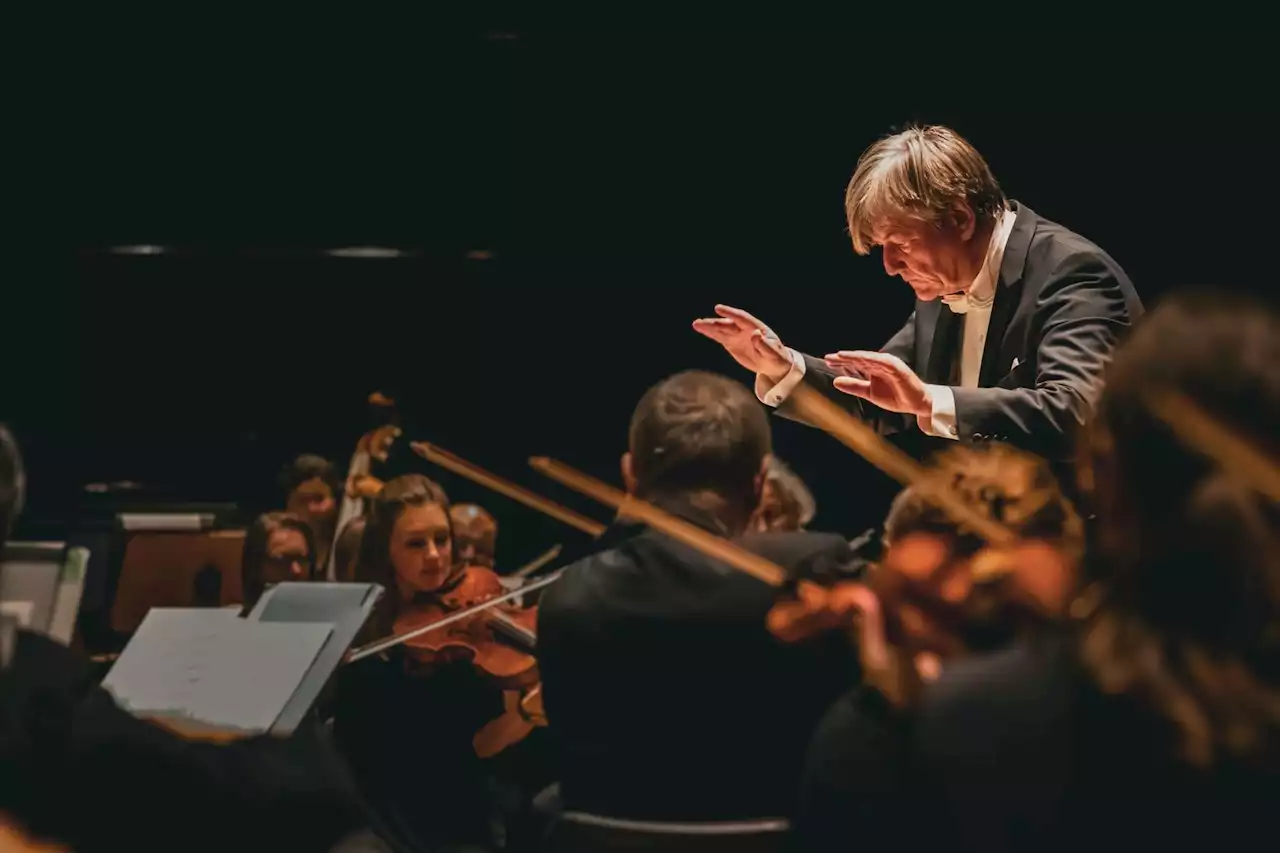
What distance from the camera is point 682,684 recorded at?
1892 millimetres

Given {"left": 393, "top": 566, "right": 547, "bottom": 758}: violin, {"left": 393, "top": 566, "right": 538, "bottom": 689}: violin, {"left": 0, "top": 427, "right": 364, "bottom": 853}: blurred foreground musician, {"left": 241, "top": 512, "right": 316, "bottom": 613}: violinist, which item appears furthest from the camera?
{"left": 241, "top": 512, "right": 316, "bottom": 613}: violinist

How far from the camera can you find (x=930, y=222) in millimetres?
2344

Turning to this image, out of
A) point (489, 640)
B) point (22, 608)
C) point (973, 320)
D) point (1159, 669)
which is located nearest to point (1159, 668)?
point (1159, 669)

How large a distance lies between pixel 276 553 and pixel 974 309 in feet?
5.93

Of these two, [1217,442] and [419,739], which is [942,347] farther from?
[1217,442]

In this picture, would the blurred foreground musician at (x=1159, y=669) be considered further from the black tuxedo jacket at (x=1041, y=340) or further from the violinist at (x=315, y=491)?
the violinist at (x=315, y=491)

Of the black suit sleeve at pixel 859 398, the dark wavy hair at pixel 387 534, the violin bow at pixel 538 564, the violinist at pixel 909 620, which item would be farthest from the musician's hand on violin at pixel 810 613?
the violin bow at pixel 538 564

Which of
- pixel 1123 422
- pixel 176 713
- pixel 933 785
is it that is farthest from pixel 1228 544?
pixel 176 713

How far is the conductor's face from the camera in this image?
Result: 7.73ft

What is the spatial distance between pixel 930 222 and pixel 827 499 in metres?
2.10

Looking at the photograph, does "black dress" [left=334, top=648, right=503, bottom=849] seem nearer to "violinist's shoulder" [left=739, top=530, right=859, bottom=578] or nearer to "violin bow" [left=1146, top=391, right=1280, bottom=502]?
"violinist's shoulder" [left=739, top=530, right=859, bottom=578]

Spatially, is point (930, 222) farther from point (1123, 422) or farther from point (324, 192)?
point (324, 192)

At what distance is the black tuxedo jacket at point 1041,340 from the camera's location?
2.18 m

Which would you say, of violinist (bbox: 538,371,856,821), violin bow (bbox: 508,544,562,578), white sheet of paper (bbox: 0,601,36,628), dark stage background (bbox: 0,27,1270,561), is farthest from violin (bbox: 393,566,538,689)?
dark stage background (bbox: 0,27,1270,561)
